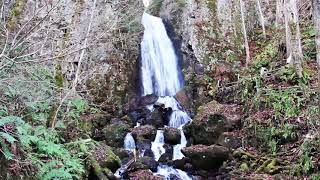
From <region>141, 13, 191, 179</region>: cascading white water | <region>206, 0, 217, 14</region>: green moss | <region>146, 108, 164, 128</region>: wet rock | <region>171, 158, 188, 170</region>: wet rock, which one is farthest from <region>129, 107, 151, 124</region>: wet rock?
<region>206, 0, 217, 14</region>: green moss

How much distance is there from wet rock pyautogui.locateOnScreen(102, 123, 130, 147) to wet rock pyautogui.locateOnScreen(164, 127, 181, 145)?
1.47 m

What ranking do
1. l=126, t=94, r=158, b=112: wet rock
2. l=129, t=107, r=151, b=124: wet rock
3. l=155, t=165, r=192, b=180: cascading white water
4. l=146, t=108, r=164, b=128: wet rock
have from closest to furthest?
l=155, t=165, r=192, b=180: cascading white water < l=146, t=108, r=164, b=128: wet rock < l=129, t=107, r=151, b=124: wet rock < l=126, t=94, r=158, b=112: wet rock

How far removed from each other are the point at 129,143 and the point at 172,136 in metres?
1.49

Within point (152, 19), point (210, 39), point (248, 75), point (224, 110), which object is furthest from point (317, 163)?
point (152, 19)

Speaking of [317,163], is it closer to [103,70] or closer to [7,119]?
[7,119]

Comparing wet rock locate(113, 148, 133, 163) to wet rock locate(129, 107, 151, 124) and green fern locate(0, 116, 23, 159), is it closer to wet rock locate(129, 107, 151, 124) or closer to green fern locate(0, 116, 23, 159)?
wet rock locate(129, 107, 151, 124)

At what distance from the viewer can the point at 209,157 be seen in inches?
420

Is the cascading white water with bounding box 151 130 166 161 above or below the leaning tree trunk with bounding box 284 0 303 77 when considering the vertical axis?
below

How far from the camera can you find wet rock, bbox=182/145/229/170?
10.6m

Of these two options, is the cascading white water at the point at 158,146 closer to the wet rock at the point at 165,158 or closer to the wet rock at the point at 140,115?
the wet rock at the point at 165,158

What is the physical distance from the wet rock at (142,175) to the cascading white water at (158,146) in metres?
1.46

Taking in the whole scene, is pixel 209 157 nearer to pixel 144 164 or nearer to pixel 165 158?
pixel 165 158

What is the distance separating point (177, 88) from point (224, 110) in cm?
408

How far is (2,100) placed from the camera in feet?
20.2
